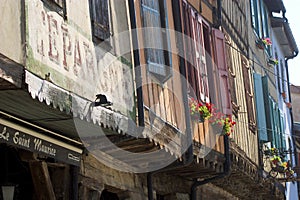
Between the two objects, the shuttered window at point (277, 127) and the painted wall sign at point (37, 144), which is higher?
the shuttered window at point (277, 127)

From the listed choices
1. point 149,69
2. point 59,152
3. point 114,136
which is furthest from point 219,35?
point 59,152

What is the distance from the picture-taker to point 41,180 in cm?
820

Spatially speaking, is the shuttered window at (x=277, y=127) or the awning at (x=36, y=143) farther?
the shuttered window at (x=277, y=127)

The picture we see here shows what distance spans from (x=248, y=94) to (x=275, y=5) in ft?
24.5

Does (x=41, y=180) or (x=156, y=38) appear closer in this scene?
(x=41, y=180)

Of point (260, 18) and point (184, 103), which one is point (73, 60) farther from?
point (260, 18)

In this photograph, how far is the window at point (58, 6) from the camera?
6824 millimetres

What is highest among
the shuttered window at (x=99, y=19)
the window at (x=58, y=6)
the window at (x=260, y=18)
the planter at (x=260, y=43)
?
the window at (x=260, y=18)

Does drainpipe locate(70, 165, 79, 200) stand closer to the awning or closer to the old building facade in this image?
the old building facade

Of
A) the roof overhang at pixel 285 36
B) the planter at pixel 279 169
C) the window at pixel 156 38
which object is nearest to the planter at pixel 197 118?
the window at pixel 156 38

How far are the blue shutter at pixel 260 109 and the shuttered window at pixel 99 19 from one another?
975 cm

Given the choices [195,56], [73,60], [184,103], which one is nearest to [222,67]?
[195,56]

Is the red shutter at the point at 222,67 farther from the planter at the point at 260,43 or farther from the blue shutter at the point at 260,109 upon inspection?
the planter at the point at 260,43

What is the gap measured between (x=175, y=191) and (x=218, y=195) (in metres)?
3.26
